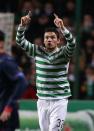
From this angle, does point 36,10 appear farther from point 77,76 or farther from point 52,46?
point 52,46

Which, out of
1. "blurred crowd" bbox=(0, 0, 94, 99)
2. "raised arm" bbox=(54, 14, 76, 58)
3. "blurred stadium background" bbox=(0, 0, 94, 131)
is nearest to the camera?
"raised arm" bbox=(54, 14, 76, 58)

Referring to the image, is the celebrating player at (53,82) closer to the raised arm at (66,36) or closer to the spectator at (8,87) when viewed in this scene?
the raised arm at (66,36)

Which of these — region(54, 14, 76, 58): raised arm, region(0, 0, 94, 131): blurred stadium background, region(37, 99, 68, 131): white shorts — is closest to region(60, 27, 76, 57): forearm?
region(54, 14, 76, 58): raised arm

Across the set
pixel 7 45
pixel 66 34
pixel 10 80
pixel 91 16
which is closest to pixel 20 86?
pixel 10 80

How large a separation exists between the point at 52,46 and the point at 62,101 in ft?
2.42

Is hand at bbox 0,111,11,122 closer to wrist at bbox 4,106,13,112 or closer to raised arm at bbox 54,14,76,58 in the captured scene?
wrist at bbox 4,106,13,112

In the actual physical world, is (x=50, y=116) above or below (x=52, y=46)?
below

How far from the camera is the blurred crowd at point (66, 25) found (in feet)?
53.0

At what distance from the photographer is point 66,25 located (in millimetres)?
17609

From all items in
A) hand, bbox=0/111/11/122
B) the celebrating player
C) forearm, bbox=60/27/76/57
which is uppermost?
forearm, bbox=60/27/76/57

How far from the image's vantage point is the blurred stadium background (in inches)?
579

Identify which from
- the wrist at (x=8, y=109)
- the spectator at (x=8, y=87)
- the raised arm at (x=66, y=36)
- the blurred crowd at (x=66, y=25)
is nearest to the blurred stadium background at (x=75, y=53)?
the blurred crowd at (x=66, y=25)

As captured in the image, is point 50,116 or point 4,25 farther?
point 4,25

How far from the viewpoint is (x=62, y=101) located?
10836mm
